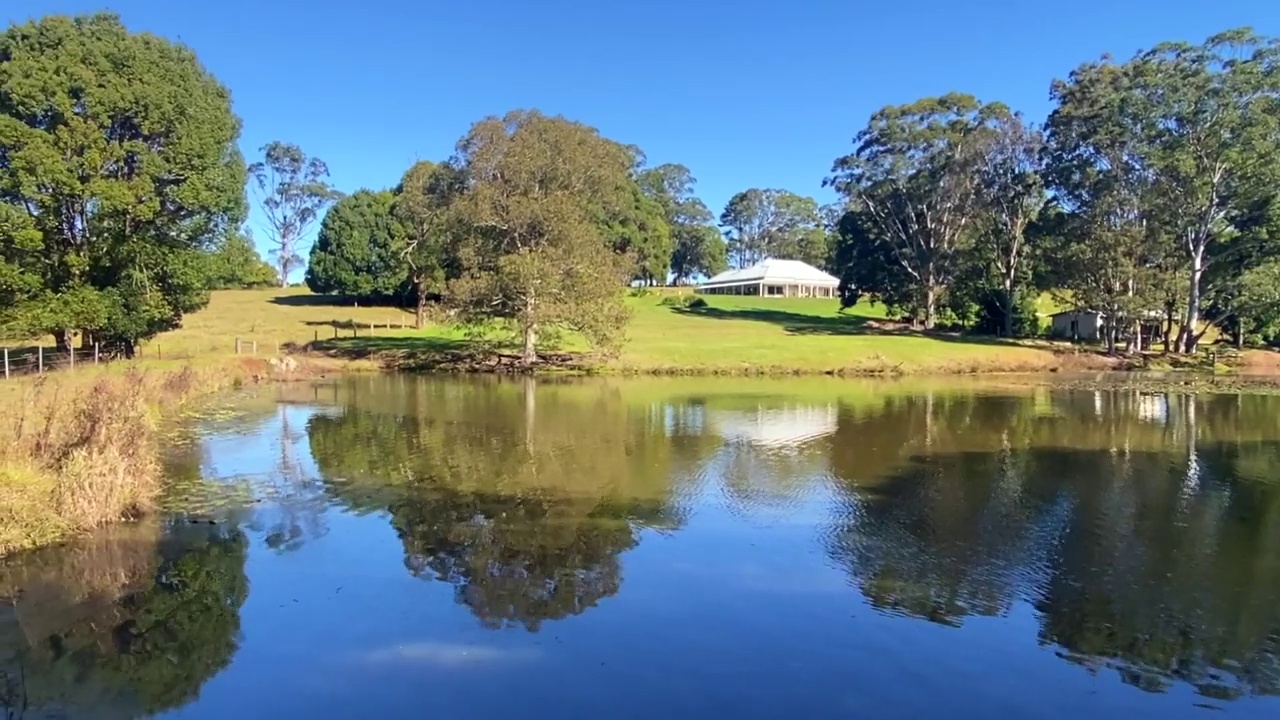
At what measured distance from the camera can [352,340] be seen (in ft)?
164

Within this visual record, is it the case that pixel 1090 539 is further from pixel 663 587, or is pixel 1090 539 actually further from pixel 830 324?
pixel 830 324

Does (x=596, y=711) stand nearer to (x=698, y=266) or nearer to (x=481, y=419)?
(x=481, y=419)

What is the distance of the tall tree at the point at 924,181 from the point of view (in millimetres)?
57875

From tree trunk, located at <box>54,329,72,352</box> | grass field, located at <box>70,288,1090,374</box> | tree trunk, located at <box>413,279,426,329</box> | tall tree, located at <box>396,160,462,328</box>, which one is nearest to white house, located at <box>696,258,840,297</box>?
grass field, located at <box>70,288,1090,374</box>

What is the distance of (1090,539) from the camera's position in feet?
43.2

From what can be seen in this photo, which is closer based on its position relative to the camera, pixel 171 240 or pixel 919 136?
pixel 171 240

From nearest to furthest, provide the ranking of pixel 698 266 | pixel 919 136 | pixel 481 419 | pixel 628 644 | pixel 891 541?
pixel 628 644
pixel 891 541
pixel 481 419
pixel 919 136
pixel 698 266

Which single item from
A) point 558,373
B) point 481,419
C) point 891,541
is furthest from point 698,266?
point 891,541

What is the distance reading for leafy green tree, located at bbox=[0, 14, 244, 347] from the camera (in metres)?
30.3

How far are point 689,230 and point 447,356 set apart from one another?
272 ft

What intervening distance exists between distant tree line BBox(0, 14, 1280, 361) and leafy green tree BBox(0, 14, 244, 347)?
9cm

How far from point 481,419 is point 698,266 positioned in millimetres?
103629

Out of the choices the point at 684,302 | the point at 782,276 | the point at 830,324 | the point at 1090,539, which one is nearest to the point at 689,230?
the point at 782,276

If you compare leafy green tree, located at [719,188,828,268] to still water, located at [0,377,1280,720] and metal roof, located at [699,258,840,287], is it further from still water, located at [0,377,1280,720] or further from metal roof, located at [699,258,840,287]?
still water, located at [0,377,1280,720]
